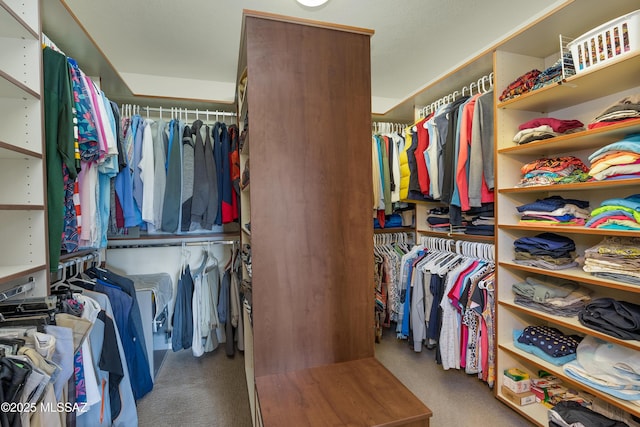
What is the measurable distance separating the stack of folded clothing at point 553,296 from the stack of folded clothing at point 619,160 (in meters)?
0.68

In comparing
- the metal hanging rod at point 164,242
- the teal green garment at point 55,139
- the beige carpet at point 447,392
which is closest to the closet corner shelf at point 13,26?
the teal green garment at point 55,139

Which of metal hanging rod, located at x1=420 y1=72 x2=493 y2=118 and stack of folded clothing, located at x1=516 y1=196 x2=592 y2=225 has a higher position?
metal hanging rod, located at x1=420 y1=72 x2=493 y2=118

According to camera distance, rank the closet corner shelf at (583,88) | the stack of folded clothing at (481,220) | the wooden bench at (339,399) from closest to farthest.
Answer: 1. the wooden bench at (339,399)
2. the closet corner shelf at (583,88)
3. the stack of folded clothing at (481,220)

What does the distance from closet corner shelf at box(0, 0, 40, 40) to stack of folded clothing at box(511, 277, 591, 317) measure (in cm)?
286

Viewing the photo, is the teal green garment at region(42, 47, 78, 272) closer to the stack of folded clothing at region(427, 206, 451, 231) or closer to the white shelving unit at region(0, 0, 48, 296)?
the white shelving unit at region(0, 0, 48, 296)

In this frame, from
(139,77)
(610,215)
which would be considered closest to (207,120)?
(139,77)

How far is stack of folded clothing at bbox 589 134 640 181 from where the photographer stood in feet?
4.27

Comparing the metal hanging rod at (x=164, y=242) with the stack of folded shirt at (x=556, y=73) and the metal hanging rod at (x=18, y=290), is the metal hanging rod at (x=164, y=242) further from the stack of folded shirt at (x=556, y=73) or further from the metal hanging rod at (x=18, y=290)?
the stack of folded shirt at (x=556, y=73)

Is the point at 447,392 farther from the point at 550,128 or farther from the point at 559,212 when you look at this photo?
the point at 550,128

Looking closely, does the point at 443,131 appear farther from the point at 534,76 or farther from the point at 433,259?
the point at 433,259

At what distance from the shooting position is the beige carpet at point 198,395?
185 cm

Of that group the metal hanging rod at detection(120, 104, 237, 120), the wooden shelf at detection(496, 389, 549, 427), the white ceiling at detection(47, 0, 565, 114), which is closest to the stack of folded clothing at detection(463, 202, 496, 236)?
the wooden shelf at detection(496, 389, 549, 427)

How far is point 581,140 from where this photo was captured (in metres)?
1.57

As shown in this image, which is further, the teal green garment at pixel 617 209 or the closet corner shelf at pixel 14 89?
the teal green garment at pixel 617 209
